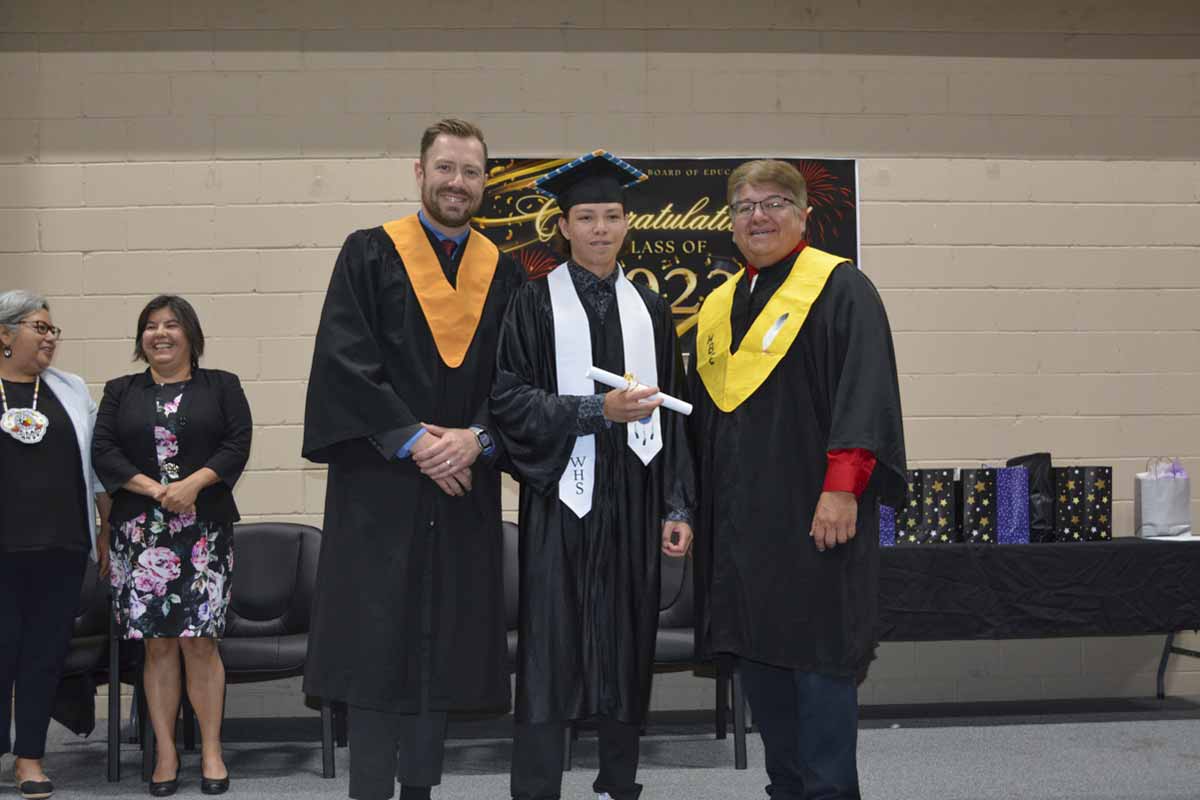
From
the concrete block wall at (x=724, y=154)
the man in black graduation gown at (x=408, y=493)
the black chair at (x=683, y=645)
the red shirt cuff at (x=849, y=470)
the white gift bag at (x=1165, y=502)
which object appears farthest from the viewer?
Result: the concrete block wall at (x=724, y=154)

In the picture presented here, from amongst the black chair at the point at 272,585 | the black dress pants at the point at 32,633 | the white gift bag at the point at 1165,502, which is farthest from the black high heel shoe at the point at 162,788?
the white gift bag at the point at 1165,502

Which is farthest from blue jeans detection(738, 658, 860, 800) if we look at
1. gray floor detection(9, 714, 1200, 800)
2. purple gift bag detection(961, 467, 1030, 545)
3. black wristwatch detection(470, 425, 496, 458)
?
purple gift bag detection(961, 467, 1030, 545)

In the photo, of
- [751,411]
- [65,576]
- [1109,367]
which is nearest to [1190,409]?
[1109,367]

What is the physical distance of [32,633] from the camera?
3.87 metres

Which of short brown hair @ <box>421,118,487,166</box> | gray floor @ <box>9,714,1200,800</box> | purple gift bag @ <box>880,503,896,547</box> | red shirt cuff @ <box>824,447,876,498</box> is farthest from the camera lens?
purple gift bag @ <box>880,503,896,547</box>

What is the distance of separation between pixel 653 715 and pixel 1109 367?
2.51 m

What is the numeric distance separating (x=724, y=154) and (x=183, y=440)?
2574 millimetres

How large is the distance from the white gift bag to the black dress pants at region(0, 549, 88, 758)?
4058mm

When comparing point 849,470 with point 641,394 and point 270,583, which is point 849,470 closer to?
point 641,394

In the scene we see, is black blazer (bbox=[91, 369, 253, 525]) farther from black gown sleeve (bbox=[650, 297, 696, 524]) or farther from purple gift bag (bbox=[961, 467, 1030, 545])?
purple gift bag (bbox=[961, 467, 1030, 545])

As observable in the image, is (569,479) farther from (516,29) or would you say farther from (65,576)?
(516,29)

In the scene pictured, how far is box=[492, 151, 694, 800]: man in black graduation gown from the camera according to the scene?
2.86 metres

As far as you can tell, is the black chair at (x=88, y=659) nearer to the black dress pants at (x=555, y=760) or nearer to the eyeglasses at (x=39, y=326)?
the eyeglasses at (x=39, y=326)

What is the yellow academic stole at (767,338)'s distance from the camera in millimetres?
2854
